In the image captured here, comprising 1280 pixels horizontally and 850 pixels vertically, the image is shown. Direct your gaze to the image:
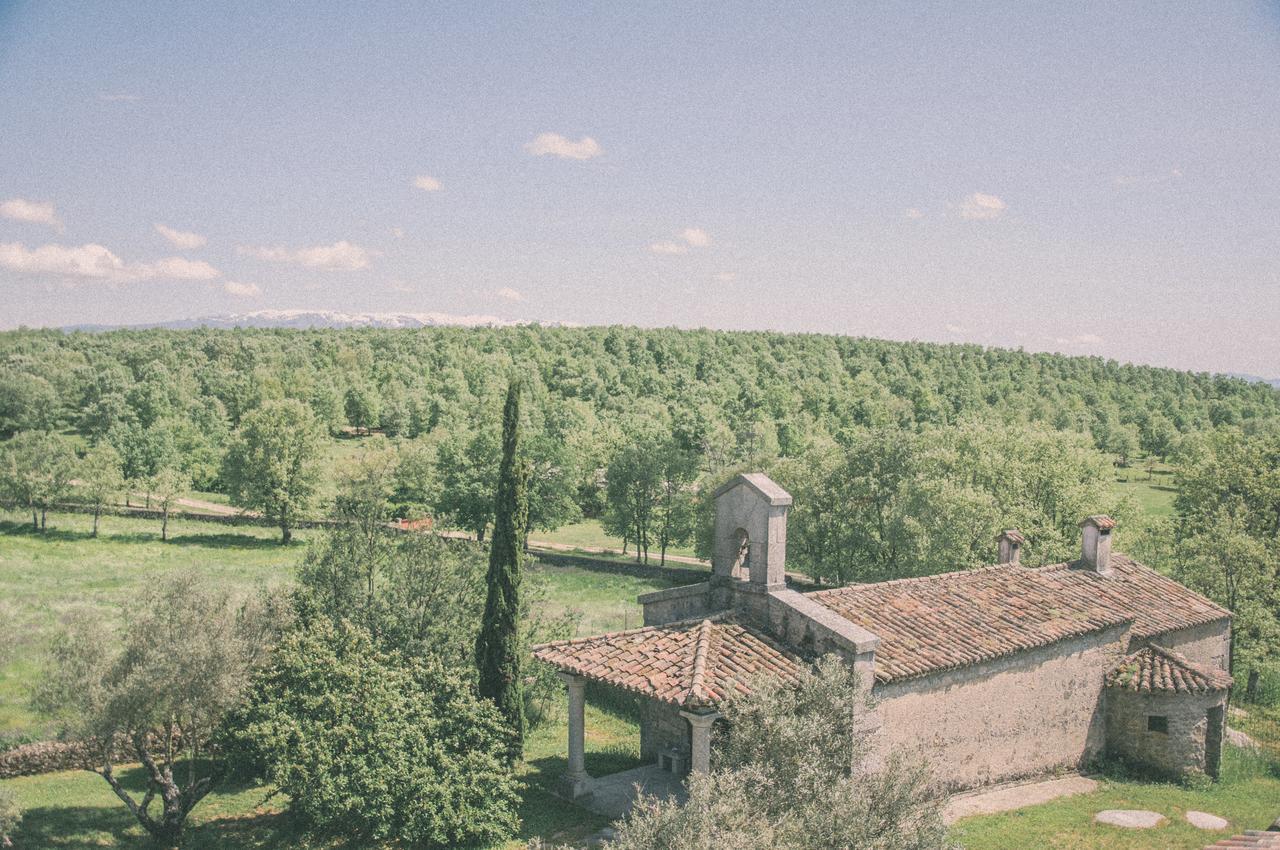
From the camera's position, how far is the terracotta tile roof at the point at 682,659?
17.1 m

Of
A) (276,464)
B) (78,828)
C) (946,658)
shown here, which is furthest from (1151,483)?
(78,828)

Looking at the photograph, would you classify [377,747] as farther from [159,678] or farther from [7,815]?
[7,815]

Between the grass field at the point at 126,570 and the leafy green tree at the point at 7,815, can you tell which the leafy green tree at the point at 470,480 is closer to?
the grass field at the point at 126,570

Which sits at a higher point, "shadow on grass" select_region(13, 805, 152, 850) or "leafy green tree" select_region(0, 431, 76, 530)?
"leafy green tree" select_region(0, 431, 76, 530)

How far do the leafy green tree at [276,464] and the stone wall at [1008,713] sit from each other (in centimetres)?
5969

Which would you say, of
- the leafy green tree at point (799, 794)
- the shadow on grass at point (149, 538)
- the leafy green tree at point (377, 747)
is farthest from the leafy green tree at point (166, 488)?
the leafy green tree at point (799, 794)

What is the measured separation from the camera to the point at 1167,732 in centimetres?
2208

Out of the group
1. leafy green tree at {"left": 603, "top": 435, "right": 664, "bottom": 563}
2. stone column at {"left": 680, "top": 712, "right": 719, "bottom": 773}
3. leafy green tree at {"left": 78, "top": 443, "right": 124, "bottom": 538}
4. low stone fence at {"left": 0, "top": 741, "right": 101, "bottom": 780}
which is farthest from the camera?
leafy green tree at {"left": 78, "top": 443, "right": 124, "bottom": 538}

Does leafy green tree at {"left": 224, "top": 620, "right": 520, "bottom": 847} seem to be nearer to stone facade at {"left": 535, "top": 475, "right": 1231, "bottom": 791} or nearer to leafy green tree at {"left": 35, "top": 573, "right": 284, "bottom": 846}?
leafy green tree at {"left": 35, "top": 573, "right": 284, "bottom": 846}

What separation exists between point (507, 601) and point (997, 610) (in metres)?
12.6

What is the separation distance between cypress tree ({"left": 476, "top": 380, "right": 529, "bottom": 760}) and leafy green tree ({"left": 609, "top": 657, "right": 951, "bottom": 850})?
27.9 feet

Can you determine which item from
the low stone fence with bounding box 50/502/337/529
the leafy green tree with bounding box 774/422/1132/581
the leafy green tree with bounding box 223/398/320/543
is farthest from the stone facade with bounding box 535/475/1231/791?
the low stone fence with bounding box 50/502/337/529

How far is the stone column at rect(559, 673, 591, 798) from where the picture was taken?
19578 millimetres

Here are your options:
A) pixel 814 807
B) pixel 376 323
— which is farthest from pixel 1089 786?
pixel 376 323
